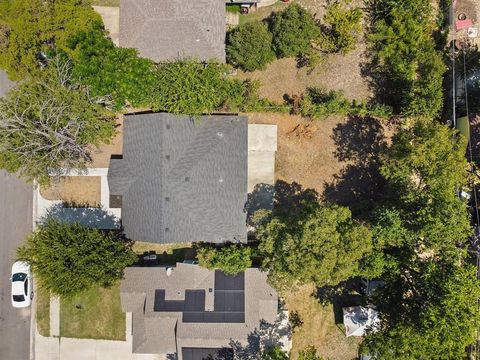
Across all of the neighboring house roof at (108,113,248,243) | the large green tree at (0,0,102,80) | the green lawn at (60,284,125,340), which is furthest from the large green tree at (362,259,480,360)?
the large green tree at (0,0,102,80)

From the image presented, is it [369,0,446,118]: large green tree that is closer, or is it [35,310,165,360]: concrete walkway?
[369,0,446,118]: large green tree

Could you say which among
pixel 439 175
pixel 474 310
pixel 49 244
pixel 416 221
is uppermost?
pixel 439 175

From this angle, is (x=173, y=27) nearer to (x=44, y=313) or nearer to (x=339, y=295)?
(x=339, y=295)

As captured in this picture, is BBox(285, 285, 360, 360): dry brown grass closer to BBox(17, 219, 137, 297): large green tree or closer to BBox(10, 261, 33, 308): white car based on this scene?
BBox(17, 219, 137, 297): large green tree

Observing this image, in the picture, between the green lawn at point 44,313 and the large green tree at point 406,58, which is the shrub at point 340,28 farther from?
the green lawn at point 44,313

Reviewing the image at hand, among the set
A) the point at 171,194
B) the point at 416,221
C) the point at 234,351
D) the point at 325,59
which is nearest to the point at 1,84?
the point at 171,194

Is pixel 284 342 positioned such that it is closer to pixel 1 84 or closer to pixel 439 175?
pixel 439 175
